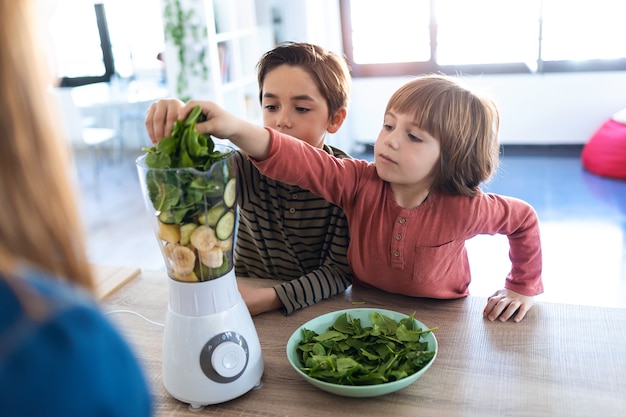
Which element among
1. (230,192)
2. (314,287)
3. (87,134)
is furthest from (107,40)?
(230,192)

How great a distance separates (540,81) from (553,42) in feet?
1.00

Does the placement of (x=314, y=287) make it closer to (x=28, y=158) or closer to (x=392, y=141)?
(x=392, y=141)

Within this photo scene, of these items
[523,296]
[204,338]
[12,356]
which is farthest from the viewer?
[523,296]

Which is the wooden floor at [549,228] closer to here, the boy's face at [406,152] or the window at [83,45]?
the window at [83,45]

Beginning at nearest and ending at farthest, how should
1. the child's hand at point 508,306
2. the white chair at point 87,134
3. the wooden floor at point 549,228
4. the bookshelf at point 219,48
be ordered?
1. the child's hand at point 508,306
2. the wooden floor at point 549,228
3. the bookshelf at point 219,48
4. the white chair at point 87,134

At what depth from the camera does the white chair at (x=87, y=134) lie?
481 cm

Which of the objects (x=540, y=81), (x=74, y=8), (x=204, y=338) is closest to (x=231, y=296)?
(x=204, y=338)

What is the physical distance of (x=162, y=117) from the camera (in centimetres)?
91

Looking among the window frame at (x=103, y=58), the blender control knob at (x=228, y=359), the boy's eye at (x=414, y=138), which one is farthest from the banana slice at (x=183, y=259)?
the window frame at (x=103, y=58)

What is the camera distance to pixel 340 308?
112cm

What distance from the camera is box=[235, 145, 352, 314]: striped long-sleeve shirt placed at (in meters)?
1.24

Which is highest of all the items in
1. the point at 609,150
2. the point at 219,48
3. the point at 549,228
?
the point at 219,48

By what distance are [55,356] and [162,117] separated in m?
0.56

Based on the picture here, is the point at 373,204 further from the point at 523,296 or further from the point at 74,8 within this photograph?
the point at 74,8
